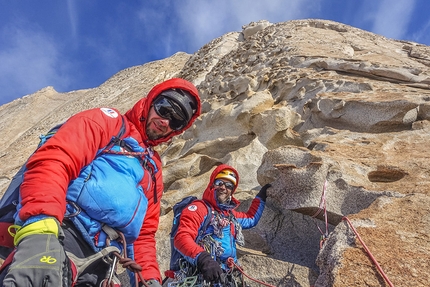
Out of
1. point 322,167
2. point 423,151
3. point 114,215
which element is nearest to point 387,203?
point 322,167

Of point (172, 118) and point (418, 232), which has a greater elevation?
point (172, 118)

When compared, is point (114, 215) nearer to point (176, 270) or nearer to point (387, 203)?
point (176, 270)

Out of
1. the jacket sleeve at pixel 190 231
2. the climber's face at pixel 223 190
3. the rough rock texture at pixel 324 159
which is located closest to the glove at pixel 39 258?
the jacket sleeve at pixel 190 231

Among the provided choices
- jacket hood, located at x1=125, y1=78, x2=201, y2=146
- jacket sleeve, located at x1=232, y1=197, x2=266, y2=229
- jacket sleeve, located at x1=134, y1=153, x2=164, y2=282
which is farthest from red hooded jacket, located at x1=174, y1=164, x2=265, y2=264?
jacket hood, located at x1=125, y1=78, x2=201, y2=146

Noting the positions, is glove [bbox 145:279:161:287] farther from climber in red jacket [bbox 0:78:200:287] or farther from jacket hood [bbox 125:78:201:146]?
jacket hood [bbox 125:78:201:146]

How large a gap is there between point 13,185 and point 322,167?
12.2 ft

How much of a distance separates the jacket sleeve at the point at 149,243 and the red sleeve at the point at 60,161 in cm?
70

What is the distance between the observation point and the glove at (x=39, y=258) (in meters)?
1.49

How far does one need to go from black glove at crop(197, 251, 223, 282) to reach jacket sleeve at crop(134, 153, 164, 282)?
51 centimetres

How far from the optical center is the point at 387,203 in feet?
Result: 11.2

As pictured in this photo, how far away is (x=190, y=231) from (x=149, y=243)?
0.77m

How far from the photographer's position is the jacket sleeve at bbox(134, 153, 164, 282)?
9.17ft

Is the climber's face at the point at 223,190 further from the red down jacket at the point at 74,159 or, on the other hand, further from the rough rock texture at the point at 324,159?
the red down jacket at the point at 74,159

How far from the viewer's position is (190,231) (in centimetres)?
363
